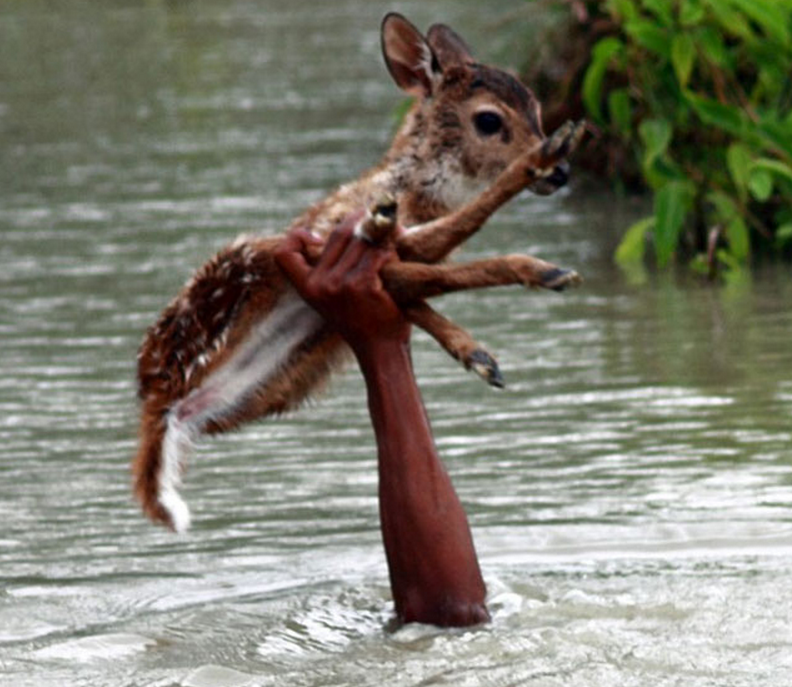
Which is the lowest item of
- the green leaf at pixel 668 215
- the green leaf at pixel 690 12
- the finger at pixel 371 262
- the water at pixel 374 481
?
the water at pixel 374 481

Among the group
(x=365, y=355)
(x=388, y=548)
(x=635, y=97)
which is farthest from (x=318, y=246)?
(x=635, y=97)

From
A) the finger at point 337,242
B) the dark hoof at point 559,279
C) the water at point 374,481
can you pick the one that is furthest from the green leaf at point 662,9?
the dark hoof at point 559,279

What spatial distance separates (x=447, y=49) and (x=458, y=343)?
5.02 feet

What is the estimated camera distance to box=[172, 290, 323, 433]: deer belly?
5.55 meters

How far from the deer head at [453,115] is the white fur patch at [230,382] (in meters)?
0.62

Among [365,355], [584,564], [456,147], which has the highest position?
[456,147]

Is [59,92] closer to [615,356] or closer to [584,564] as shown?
[615,356]

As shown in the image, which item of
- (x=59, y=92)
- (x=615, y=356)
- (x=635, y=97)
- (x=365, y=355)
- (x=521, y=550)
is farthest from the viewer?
(x=59, y=92)

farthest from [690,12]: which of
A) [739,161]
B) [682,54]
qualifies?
[739,161]

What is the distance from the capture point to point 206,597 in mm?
5836

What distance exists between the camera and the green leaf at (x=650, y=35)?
9500 mm

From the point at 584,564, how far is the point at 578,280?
1528 millimetres

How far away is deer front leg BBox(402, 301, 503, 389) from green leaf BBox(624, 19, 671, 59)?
4.67 metres

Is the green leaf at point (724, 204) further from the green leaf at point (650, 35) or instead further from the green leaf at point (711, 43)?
the green leaf at point (650, 35)
